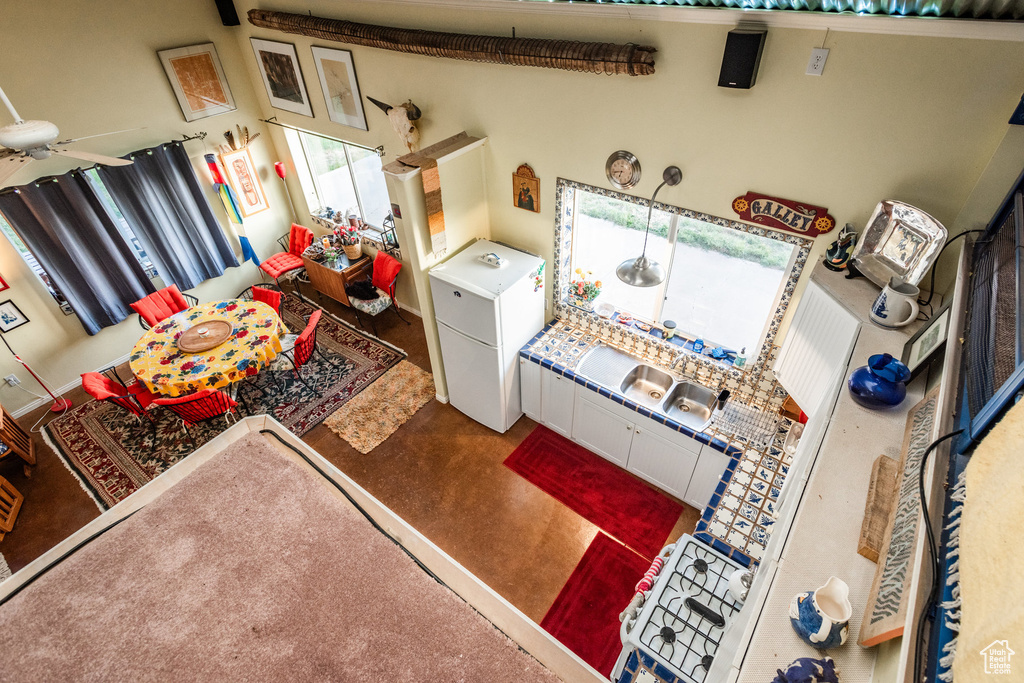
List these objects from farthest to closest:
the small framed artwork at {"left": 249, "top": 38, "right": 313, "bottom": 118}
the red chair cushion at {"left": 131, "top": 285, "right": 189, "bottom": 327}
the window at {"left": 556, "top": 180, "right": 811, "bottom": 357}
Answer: the red chair cushion at {"left": 131, "top": 285, "right": 189, "bottom": 327}
the small framed artwork at {"left": 249, "top": 38, "right": 313, "bottom": 118}
the window at {"left": 556, "top": 180, "right": 811, "bottom": 357}

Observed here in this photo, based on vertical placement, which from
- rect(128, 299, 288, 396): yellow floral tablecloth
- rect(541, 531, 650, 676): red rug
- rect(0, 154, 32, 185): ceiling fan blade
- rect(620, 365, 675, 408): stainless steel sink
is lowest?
rect(541, 531, 650, 676): red rug

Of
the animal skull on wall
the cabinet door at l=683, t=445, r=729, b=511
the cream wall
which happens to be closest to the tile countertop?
the cabinet door at l=683, t=445, r=729, b=511

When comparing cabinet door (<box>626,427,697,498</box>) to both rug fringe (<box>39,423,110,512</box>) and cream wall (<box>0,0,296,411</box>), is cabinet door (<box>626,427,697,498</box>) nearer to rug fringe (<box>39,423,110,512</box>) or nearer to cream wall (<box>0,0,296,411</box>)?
rug fringe (<box>39,423,110,512</box>)

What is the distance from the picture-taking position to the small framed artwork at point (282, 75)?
549cm

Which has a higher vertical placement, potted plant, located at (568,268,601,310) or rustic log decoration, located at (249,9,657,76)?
rustic log decoration, located at (249,9,657,76)

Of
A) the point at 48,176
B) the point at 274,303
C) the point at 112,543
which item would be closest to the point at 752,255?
the point at 112,543

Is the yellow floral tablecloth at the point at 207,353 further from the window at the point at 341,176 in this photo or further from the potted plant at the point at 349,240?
the window at the point at 341,176

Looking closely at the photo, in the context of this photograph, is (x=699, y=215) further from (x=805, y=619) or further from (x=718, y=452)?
(x=805, y=619)

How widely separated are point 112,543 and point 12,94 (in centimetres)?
564

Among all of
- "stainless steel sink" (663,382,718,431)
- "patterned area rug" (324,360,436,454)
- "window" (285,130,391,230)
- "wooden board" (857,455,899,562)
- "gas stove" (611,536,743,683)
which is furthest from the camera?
"window" (285,130,391,230)

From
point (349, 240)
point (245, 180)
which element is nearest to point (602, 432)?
point (349, 240)

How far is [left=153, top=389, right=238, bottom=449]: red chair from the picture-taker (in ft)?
14.6

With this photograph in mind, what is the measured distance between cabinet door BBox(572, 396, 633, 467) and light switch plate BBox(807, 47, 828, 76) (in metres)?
2.76

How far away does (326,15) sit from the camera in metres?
4.83
